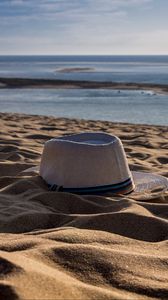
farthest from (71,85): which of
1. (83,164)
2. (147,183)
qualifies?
(83,164)

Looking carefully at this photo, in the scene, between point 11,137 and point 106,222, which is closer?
point 106,222

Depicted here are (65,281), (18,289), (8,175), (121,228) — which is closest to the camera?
(18,289)

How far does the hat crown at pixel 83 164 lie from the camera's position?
3.41m

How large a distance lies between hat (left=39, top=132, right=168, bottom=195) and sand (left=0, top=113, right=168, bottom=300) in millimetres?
114

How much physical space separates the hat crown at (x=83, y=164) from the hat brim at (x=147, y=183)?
A: 7.0 inches

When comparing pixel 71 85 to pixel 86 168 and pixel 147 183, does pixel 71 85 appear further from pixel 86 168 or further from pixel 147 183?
pixel 86 168

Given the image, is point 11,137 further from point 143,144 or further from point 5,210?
point 5,210

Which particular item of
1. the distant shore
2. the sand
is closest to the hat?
the sand

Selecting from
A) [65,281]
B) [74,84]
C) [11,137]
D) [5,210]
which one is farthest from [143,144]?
[74,84]

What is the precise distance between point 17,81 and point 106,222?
28.4 metres

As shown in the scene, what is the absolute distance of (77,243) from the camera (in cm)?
229

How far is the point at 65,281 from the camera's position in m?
1.72

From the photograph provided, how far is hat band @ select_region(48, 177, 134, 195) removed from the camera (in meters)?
3.40

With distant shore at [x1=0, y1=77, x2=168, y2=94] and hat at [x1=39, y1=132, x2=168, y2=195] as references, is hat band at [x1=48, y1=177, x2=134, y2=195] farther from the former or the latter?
distant shore at [x1=0, y1=77, x2=168, y2=94]
